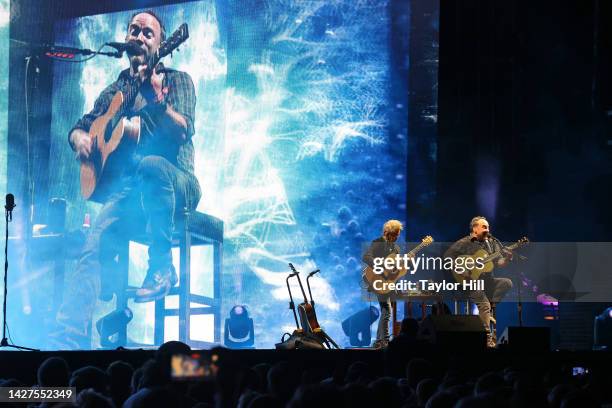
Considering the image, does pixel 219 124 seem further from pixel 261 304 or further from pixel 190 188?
pixel 261 304

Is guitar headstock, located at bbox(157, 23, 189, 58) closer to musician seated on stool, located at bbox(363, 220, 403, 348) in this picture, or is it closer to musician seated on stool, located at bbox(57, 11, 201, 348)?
musician seated on stool, located at bbox(57, 11, 201, 348)

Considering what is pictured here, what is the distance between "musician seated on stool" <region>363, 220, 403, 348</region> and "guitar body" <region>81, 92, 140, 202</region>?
14.2ft

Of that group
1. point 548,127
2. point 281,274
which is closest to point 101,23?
point 281,274

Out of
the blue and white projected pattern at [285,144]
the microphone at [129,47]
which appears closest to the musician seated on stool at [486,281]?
the blue and white projected pattern at [285,144]

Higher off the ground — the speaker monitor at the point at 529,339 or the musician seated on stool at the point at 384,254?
the musician seated on stool at the point at 384,254

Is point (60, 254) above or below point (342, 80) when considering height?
below

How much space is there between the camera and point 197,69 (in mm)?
12078

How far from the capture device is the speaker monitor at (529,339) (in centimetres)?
718

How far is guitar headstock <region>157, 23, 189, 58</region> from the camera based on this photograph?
12.1m

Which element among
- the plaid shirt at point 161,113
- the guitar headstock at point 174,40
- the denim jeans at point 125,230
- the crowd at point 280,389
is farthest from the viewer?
the guitar headstock at point 174,40

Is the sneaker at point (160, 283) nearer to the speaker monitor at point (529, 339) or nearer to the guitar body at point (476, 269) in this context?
the guitar body at point (476, 269)

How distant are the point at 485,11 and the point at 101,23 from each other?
5222 millimetres

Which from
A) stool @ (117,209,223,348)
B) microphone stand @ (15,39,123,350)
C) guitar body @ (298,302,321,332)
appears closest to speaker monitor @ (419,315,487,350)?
guitar body @ (298,302,321,332)

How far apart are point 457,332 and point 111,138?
6.57 meters
